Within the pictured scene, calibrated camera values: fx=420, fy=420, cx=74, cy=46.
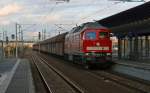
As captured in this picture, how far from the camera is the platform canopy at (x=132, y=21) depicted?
38125 millimetres

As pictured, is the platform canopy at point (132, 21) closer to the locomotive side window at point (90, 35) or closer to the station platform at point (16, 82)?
the locomotive side window at point (90, 35)

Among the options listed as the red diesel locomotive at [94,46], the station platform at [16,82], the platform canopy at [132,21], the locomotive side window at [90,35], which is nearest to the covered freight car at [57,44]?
the platform canopy at [132,21]

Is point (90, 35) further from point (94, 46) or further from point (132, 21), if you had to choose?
point (132, 21)

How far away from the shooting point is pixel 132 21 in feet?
143

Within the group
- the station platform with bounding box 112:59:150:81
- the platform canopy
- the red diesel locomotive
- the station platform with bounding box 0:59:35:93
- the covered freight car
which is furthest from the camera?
the covered freight car

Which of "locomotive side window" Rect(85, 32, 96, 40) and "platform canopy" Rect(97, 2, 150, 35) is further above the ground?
"platform canopy" Rect(97, 2, 150, 35)

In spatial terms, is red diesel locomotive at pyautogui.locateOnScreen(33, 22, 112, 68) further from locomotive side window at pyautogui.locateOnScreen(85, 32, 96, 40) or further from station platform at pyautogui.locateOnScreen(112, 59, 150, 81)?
station platform at pyautogui.locateOnScreen(112, 59, 150, 81)

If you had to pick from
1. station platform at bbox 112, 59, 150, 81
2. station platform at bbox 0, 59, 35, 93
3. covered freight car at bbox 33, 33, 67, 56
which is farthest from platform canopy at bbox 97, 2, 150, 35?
station platform at bbox 0, 59, 35, 93

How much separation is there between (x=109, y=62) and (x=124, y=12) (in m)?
11.5

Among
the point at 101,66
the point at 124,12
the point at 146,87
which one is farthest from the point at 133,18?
the point at 146,87

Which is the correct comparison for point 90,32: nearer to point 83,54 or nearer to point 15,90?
point 83,54

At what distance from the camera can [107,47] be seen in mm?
30656

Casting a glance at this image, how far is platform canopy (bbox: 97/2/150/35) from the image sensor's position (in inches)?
1501

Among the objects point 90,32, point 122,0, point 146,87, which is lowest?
point 146,87
